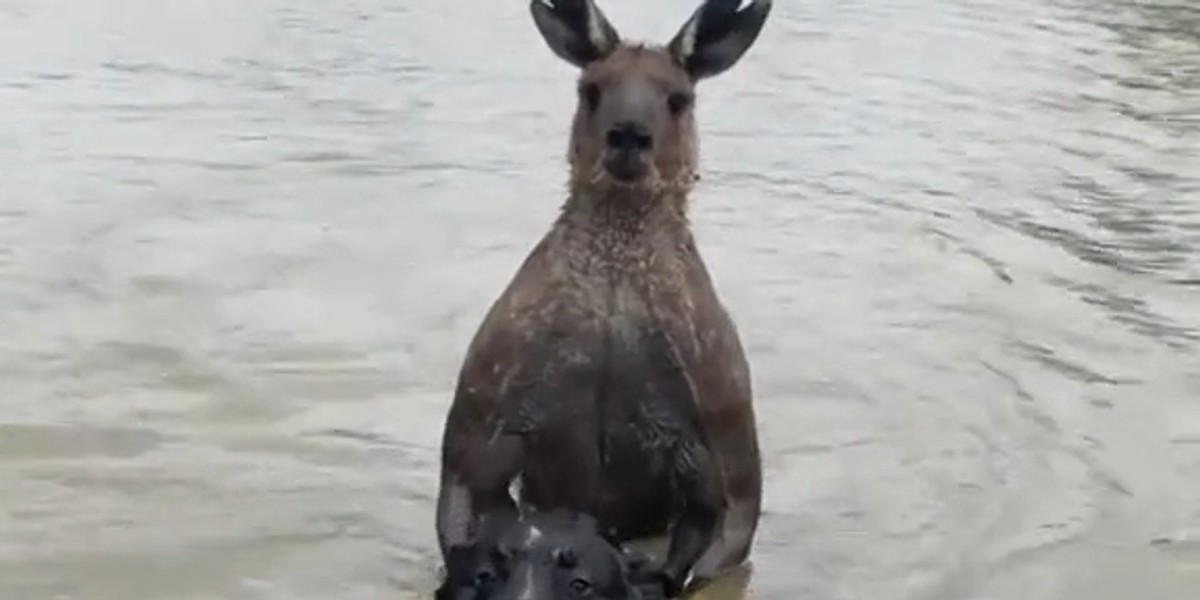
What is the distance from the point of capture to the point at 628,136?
6.36m

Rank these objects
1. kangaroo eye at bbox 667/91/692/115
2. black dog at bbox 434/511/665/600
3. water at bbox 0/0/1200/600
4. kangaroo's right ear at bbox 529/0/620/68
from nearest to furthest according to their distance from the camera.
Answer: black dog at bbox 434/511/665/600, kangaroo eye at bbox 667/91/692/115, kangaroo's right ear at bbox 529/0/620/68, water at bbox 0/0/1200/600

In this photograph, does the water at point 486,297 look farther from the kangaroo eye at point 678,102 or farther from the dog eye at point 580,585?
the kangaroo eye at point 678,102

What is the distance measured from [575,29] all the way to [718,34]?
408 mm

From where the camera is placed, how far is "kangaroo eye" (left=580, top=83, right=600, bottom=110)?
6480mm

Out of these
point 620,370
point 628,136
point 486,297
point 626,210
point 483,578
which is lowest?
point 486,297

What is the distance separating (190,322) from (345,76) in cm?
632

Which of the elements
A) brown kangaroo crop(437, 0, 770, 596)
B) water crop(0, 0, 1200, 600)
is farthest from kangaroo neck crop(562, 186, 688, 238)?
water crop(0, 0, 1200, 600)

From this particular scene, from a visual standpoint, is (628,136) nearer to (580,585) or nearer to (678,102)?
(678,102)

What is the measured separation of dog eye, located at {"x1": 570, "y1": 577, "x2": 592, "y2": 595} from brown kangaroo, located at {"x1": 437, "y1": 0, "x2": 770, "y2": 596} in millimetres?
568

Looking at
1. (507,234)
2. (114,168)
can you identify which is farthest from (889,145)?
(114,168)

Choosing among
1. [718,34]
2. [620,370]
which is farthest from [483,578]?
[718,34]

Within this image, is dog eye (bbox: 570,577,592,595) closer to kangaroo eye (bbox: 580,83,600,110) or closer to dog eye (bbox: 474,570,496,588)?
dog eye (bbox: 474,570,496,588)

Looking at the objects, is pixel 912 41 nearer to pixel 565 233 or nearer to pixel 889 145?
pixel 889 145

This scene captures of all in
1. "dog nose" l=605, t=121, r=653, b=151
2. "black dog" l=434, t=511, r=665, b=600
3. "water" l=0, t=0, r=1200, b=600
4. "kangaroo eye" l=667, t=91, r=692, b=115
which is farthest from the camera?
"water" l=0, t=0, r=1200, b=600
